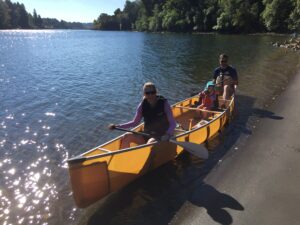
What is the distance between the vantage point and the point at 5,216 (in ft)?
26.0

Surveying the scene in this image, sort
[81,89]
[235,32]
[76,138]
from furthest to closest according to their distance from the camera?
[235,32]
[81,89]
[76,138]

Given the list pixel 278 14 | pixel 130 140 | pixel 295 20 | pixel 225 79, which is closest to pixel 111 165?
pixel 130 140

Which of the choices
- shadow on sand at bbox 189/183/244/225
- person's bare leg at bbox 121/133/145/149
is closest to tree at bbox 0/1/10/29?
person's bare leg at bbox 121/133/145/149

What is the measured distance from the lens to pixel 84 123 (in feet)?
47.5

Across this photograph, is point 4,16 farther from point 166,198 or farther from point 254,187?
point 254,187

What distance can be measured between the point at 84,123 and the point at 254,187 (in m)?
8.19

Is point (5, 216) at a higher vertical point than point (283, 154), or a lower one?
lower

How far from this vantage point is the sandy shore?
7234 mm

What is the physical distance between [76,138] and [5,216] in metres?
5.06

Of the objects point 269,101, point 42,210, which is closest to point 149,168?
point 42,210

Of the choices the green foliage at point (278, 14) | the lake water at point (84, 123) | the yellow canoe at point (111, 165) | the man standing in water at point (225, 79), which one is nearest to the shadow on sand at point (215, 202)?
the lake water at point (84, 123)

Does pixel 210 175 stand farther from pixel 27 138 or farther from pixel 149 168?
pixel 27 138

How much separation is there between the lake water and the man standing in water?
3.86 feet

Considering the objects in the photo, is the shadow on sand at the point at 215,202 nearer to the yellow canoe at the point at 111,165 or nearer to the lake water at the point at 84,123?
the lake water at the point at 84,123
